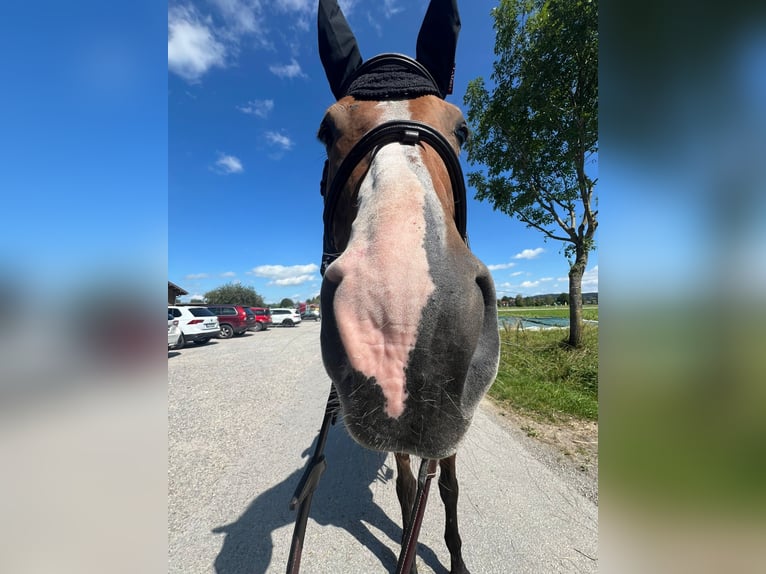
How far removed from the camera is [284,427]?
4961 mm

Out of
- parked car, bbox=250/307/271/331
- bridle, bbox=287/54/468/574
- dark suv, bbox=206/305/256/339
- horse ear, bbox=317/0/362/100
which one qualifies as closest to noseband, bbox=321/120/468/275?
bridle, bbox=287/54/468/574

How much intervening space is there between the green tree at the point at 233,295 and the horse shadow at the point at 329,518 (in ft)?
211

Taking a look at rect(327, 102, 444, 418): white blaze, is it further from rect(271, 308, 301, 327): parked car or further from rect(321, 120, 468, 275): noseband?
rect(271, 308, 301, 327): parked car

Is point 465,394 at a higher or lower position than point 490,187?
lower

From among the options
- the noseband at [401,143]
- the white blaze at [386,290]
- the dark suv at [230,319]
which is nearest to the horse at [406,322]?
the white blaze at [386,290]

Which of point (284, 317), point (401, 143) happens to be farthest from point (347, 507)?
point (284, 317)

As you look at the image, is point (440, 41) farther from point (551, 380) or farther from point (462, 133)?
point (551, 380)

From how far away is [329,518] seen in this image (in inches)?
113

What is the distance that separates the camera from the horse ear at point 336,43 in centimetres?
254
